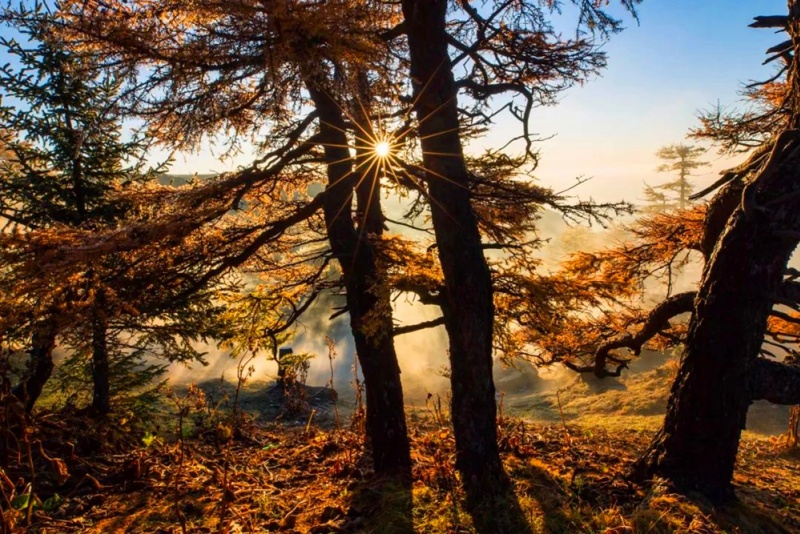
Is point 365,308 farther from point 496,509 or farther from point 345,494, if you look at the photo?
point 496,509

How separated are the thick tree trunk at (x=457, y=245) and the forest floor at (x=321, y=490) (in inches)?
17.3

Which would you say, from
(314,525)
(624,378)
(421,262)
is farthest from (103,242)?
(624,378)

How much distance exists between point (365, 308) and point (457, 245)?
173cm

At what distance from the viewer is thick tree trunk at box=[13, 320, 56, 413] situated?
3.22 metres

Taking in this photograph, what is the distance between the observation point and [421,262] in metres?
5.80

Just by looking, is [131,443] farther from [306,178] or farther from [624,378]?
[624,378]

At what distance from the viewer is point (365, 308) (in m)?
5.74

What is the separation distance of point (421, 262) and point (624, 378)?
23.9 m

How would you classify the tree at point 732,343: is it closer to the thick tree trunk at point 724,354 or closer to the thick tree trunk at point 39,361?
the thick tree trunk at point 724,354

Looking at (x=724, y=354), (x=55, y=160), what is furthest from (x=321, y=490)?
(x=55, y=160)

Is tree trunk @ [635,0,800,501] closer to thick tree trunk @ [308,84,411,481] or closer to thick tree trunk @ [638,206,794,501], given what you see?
thick tree trunk @ [638,206,794,501]

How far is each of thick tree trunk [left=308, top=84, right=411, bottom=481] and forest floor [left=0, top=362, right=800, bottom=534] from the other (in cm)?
41

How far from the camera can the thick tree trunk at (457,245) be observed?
15.3 feet

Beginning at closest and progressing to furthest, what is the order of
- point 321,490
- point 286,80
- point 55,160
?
point 286,80 < point 321,490 < point 55,160
